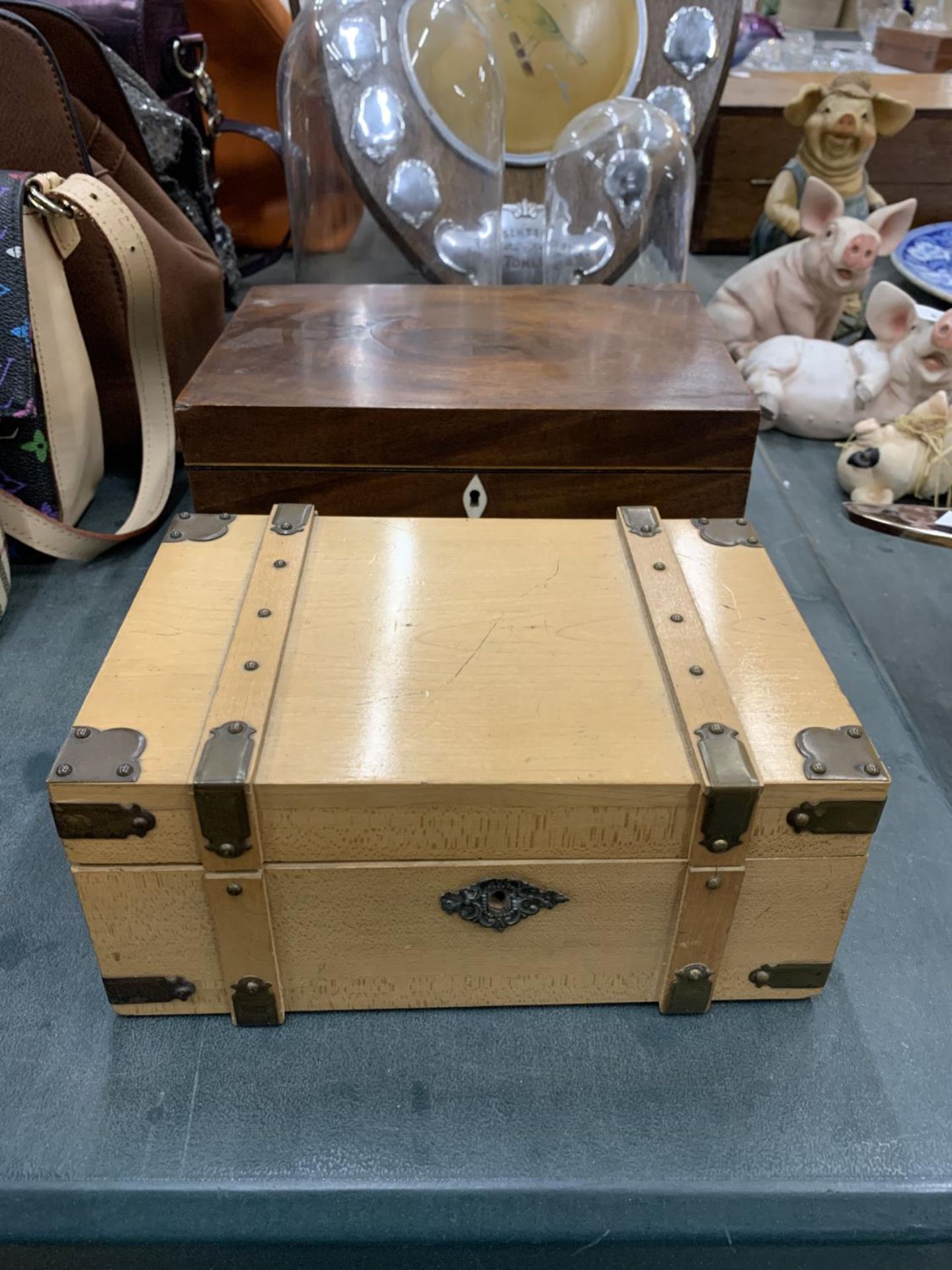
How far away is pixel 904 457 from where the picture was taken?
3.68 feet

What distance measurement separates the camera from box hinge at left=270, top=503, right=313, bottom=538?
723 mm

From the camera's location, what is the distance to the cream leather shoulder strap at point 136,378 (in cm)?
96

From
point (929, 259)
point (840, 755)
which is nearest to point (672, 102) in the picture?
point (929, 259)

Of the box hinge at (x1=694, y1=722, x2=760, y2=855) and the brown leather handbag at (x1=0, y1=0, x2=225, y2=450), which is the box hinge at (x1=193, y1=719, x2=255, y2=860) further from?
the brown leather handbag at (x1=0, y1=0, x2=225, y2=450)

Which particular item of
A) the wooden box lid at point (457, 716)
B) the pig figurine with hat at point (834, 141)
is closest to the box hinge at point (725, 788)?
the wooden box lid at point (457, 716)

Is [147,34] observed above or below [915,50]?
above

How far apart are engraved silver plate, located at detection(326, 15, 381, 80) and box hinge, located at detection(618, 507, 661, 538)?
0.85 m

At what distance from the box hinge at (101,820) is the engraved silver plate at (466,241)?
1017mm

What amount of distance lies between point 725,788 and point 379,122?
1.10 meters

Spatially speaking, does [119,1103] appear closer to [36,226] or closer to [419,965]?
[419,965]

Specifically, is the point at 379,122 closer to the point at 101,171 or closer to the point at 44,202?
the point at 101,171

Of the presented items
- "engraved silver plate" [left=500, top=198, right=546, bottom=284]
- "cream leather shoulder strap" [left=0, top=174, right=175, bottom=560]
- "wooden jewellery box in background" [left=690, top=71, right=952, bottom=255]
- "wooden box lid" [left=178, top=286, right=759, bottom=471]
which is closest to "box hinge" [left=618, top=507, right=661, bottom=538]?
"wooden box lid" [left=178, top=286, right=759, bottom=471]

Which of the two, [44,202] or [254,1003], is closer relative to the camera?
[254,1003]

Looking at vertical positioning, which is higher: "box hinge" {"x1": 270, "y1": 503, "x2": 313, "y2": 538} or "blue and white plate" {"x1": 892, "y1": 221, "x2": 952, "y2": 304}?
"box hinge" {"x1": 270, "y1": 503, "x2": 313, "y2": 538}
